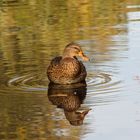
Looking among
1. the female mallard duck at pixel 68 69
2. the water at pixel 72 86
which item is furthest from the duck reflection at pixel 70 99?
the female mallard duck at pixel 68 69

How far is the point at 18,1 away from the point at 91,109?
13.3 meters

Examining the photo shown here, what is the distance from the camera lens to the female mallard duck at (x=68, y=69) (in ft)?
41.7

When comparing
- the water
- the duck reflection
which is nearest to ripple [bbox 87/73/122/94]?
the water

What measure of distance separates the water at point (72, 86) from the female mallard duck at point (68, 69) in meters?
0.17

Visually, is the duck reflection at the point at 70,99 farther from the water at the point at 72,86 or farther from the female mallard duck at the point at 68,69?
the female mallard duck at the point at 68,69

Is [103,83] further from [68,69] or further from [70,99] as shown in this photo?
[70,99]

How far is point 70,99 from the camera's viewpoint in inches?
449

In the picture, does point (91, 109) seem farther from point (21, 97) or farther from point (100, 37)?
point (100, 37)

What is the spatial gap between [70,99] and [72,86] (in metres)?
1.20

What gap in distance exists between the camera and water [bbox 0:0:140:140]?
9.76 meters

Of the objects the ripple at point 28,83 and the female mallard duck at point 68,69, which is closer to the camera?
the ripple at point 28,83

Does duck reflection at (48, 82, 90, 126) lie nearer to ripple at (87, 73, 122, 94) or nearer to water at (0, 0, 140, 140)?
water at (0, 0, 140, 140)

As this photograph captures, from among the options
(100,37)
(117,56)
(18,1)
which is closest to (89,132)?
(117,56)

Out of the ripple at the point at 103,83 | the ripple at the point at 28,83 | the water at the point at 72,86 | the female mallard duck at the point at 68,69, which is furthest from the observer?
the female mallard duck at the point at 68,69
